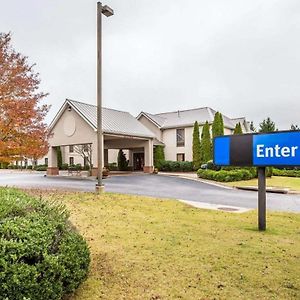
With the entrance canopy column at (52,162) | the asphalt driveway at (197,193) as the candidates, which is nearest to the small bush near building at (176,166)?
the entrance canopy column at (52,162)

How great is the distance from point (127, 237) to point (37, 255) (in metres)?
3.46

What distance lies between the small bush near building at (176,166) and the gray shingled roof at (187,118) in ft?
15.8

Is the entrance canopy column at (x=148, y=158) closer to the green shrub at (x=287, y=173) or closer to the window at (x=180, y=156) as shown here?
the window at (x=180, y=156)

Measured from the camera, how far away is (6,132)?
12.6 meters

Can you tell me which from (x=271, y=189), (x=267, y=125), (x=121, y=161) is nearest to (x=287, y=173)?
(x=271, y=189)

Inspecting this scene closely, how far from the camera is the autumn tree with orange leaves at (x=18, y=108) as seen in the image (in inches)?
489

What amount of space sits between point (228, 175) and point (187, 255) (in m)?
17.7

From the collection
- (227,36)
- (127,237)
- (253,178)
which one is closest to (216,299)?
(127,237)

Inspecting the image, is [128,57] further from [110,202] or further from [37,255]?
[37,255]

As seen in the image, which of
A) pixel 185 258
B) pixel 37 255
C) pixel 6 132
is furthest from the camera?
pixel 6 132

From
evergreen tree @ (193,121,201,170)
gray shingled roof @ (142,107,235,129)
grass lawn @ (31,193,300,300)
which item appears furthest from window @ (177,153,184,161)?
grass lawn @ (31,193,300,300)

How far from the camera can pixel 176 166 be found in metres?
34.6

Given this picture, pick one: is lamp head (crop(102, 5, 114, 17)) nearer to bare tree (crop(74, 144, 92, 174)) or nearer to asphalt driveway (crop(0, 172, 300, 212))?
asphalt driveway (crop(0, 172, 300, 212))

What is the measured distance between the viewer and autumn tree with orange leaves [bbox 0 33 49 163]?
12.4 m
